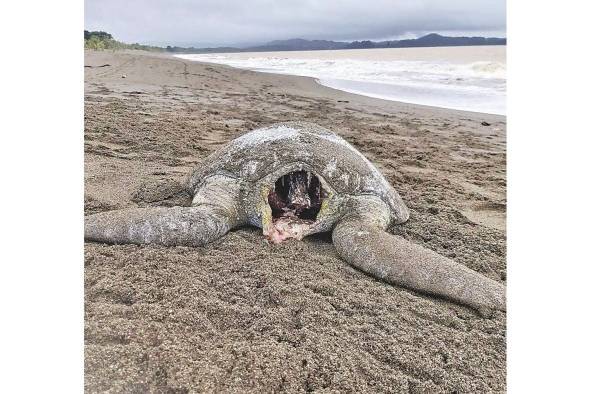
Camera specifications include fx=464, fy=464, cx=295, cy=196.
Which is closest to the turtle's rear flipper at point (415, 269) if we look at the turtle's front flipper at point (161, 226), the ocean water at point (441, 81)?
the turtle's front flipper at point (161, 226)

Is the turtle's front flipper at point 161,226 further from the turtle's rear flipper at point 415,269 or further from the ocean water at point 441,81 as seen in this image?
the ocean water at point 441,81

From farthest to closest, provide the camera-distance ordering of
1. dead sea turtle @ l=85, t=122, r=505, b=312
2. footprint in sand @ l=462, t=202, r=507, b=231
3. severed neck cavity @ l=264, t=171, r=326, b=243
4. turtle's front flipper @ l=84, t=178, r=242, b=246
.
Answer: footprint in sand @ l=462, t=202, r=507, b=231, severed neck cavity @ l=264, t=171, r=326, b=243, turtle's front flipper @ l=84, t=178, r=242, b=246, dead sea turtle @ l=85, t=122, r=505, b=312

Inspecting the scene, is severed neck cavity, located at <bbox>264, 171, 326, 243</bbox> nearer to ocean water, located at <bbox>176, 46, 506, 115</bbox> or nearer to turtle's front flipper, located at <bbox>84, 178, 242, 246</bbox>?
turtle's front flipper, located at <bbox>84, 178, 242, 246</bbox>

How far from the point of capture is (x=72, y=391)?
1072mm

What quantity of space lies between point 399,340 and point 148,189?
197 cm

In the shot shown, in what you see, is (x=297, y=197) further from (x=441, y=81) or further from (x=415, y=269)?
(x=441, y=81)

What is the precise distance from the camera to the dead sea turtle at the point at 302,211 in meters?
2.00

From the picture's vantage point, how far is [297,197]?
259 cm

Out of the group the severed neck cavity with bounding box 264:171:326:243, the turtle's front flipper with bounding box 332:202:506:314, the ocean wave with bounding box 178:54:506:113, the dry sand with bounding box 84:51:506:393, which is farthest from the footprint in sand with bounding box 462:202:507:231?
the ocean wave with bounding box 178:54:506:113

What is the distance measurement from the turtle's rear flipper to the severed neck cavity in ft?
1.07

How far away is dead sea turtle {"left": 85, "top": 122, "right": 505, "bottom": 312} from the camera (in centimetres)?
200

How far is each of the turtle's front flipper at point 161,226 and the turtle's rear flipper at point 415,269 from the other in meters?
0.62
